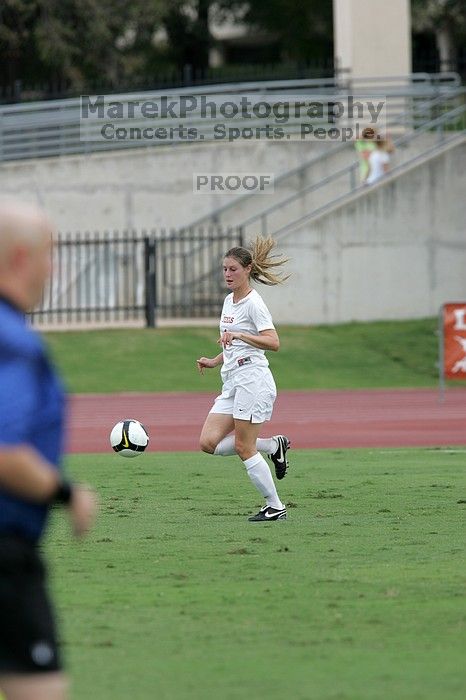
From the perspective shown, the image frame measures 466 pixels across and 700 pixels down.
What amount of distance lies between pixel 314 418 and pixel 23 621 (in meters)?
17.6

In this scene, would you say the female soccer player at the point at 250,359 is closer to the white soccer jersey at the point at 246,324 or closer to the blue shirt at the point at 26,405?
the white soccer jersey at the point at 246,324

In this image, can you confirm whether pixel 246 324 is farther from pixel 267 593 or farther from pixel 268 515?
pixel 267 593

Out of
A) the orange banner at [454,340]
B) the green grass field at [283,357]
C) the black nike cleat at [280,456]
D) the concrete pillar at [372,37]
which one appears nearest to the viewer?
the black nike cleat at [280,456]

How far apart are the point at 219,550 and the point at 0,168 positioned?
26201 mm

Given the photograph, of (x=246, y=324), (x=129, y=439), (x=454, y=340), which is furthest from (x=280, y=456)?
(x=454, y=340)

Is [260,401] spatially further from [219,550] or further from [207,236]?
[207,236]

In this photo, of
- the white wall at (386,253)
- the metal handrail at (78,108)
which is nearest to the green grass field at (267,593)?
the white wall at (386,253)

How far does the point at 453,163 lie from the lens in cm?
3275

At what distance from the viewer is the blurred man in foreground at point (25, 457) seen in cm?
418

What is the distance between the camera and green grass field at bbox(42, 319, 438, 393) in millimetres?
26984

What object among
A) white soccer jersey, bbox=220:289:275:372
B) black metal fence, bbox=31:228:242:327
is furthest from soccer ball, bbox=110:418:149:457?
black metal fence, bbox=31:228:242:327

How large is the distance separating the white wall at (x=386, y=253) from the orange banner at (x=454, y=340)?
8903 mm

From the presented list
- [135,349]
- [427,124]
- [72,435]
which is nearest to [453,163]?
[427,124]

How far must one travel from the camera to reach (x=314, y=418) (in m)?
21.7
